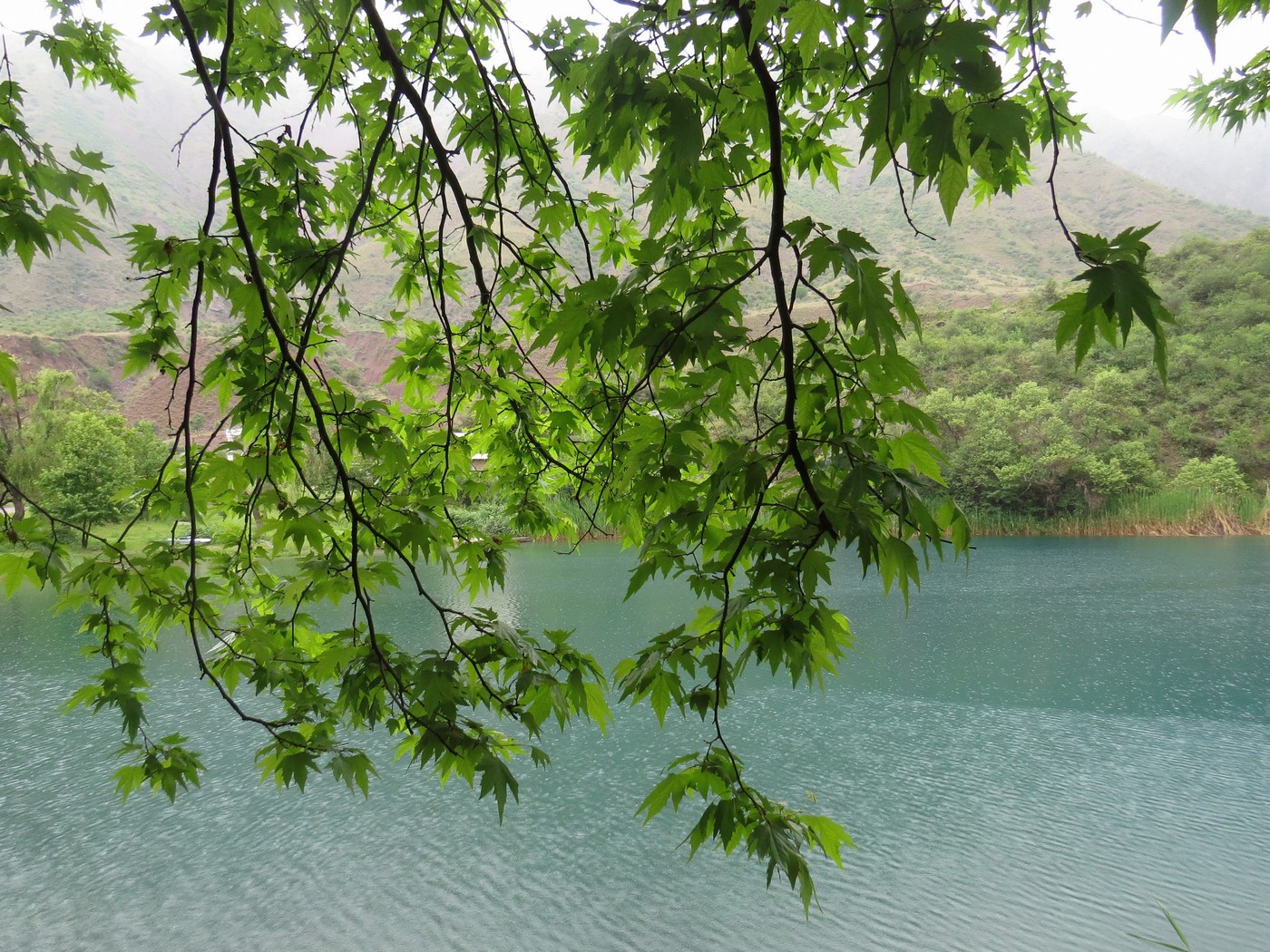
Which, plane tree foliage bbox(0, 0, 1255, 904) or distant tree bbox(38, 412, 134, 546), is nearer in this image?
plane tree foliage bbox(0, 0, 1255, 904)

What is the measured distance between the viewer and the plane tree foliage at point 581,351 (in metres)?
0.70

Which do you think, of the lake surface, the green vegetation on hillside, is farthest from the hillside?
the lake surface

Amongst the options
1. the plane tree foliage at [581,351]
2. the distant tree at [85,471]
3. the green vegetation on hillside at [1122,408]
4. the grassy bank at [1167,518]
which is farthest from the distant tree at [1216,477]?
the distant tree at [85,471]

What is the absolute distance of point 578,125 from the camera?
62.6 inches

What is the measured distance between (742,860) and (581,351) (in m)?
3.83

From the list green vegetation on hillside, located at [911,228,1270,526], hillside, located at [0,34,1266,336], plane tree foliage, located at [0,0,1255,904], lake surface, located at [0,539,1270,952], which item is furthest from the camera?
hillside, located at [0,34,1266,336]

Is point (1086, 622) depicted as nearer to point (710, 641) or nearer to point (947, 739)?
point (947, 739)

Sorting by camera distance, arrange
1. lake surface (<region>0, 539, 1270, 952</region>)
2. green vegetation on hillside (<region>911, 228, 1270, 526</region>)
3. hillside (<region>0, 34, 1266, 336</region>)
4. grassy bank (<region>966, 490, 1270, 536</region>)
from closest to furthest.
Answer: lake surface (<region>0, 539, 1270, 952</region>) < grassy bank (<region>966, 490, 1270, 536</region>) < green vegetation on hillside (<region>911, 228, 1270, 526</region>) < hillside (<region>0, 34, 1266, 336</region>)

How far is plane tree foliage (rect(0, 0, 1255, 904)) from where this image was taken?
0.70 metres

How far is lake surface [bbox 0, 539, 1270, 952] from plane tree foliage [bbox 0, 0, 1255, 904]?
1063mm

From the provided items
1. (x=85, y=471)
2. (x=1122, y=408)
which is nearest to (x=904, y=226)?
(x=1122, y=408)

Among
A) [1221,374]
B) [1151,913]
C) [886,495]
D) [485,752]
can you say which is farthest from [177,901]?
[1221,374]

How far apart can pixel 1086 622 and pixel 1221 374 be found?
488 inches

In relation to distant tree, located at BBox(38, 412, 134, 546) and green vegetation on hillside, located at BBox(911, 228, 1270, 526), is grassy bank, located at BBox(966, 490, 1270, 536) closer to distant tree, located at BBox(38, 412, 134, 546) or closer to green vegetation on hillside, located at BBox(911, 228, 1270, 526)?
green vegetation on hillside, located at BBox(911, 228, 1270, 526)
